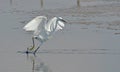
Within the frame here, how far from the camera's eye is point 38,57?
12734mm

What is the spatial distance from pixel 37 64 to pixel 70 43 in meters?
2.64

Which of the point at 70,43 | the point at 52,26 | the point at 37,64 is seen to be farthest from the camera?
the point at 70,43

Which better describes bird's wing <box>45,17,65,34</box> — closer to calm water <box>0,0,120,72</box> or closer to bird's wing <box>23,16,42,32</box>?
bird's wing <box>23,16,42,32</box>

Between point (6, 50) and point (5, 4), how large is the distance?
1460cm

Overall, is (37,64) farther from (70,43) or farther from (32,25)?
(70,43)

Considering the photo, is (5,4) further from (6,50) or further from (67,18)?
(6,50)

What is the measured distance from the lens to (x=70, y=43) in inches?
566

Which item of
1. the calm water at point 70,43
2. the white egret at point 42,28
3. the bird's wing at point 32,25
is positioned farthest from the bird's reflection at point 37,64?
the bird's wing at point 32,25

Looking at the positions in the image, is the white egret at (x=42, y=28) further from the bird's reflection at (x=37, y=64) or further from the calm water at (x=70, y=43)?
the bird's reflection at (x=37, y=64)

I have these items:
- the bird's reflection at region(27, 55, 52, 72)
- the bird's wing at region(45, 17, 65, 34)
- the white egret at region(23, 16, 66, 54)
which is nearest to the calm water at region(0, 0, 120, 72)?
the bird's reflection at region(27, 55, 52, 72)

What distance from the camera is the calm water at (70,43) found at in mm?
11586

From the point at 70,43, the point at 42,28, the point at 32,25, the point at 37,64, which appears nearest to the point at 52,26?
the point at 42,28

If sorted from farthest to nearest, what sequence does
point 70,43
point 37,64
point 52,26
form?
point 70,43 < point 52,26 < point 37,64

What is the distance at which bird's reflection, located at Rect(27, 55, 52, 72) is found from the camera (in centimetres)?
1124
